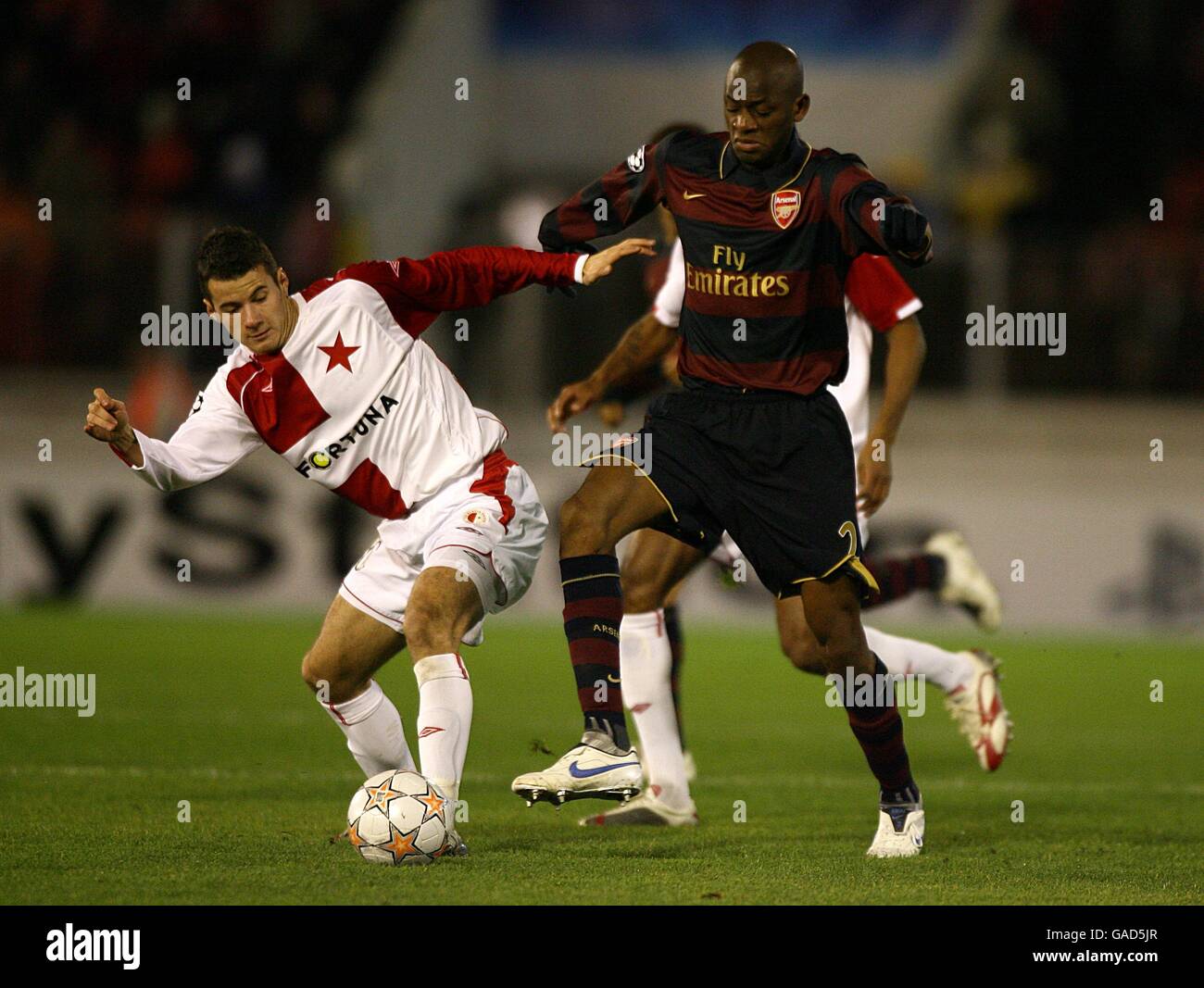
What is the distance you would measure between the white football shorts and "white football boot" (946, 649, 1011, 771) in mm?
2258

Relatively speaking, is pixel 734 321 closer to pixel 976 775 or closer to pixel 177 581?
pixel 976 775

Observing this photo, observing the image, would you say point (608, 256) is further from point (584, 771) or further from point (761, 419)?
point (584, 771)

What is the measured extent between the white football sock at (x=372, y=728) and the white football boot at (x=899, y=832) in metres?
1.53

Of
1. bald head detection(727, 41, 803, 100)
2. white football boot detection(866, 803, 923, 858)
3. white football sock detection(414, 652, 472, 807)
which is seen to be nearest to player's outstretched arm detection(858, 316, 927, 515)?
white football boot detection(866, 803, 923, 858)

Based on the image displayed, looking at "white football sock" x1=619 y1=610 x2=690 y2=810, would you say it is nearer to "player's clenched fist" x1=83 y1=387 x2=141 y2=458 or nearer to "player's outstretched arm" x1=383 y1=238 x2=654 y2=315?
"player's outstretched arm" x1=383 y1=238 x2=654 y2=315

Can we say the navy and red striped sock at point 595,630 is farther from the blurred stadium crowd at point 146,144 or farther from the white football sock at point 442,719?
the blurred stadium crowd at point 146,144

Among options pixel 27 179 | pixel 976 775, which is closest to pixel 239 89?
pixel 27 179

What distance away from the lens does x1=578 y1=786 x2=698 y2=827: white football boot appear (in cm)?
658

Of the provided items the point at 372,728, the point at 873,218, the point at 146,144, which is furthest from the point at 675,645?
the point at 146,144

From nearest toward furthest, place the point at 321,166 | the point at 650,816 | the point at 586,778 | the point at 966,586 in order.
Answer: the point at 586,778 → the point at 650,816 → the point at 966,586 → the point at 321,166

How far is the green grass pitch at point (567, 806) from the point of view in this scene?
17.1 feet

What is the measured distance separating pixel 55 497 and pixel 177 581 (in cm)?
105

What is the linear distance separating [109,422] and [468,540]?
1100 mm

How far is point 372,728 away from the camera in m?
6.07
